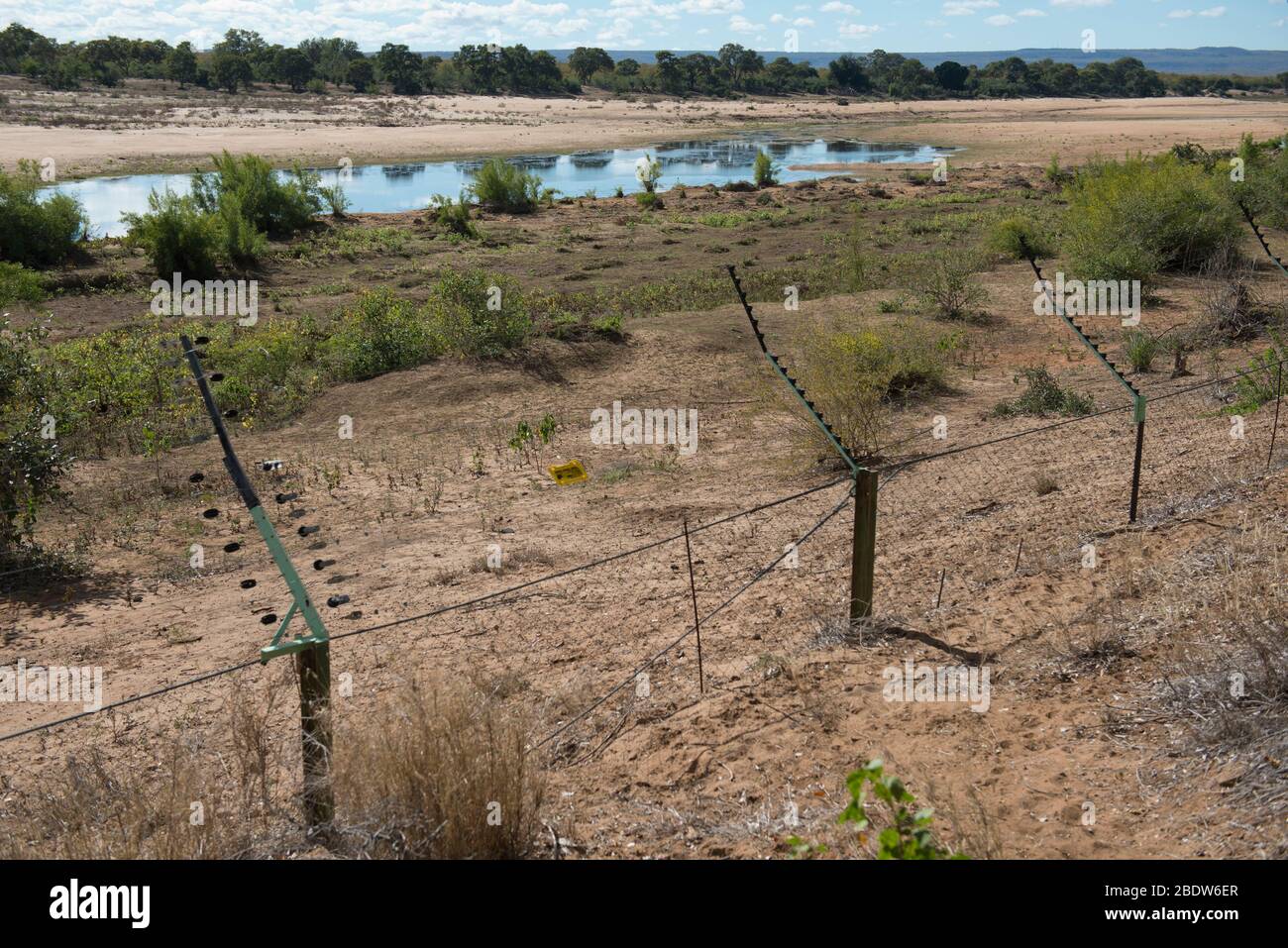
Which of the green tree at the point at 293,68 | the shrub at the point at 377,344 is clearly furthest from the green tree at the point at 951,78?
the shrub at the point at 377,344

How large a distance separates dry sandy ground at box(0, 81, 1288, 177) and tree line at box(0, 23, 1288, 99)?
20.5 ft

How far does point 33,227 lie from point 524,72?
7922 cm

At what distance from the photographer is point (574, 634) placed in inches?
298

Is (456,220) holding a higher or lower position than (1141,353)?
higher

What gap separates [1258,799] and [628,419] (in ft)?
35.2

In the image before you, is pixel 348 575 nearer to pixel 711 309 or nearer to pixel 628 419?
pixel 628 419

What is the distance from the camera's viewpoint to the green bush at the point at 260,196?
2991 centimetres

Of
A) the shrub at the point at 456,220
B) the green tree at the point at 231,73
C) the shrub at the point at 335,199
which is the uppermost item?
the green tree at the point at 231,73

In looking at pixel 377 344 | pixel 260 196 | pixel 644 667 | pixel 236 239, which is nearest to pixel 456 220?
pixel 260 196

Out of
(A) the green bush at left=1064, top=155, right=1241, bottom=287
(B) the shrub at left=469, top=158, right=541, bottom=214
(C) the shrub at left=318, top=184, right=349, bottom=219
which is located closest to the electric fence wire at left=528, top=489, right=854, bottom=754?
(A) the green bush at left=1064, top=155, right=1241, bottom=287

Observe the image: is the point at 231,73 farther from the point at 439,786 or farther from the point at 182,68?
the point at 439,786

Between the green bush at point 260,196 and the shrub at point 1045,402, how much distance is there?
22.7 metres

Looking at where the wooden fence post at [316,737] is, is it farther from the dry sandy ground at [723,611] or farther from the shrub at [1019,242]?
the shrub at [1019,242]

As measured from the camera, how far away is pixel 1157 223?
2066 centimetres
